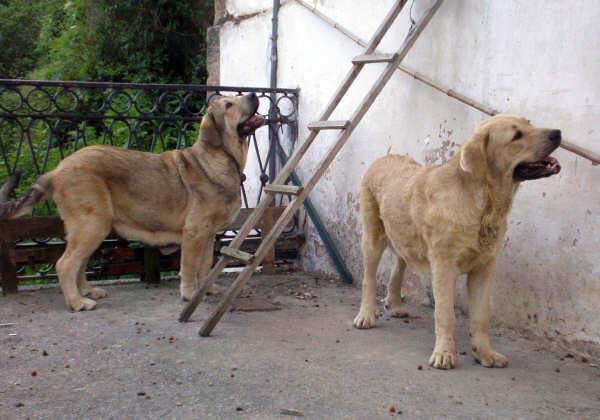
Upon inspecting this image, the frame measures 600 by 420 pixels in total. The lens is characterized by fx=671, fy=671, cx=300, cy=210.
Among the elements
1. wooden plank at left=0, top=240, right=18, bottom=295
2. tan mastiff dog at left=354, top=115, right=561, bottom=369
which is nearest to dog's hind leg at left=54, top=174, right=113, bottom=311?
wooden plank at left=0, top=240, right=18, bottom=295

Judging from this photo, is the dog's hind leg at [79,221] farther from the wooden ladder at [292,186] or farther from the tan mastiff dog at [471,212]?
the tan mastiff dog at [471,212]

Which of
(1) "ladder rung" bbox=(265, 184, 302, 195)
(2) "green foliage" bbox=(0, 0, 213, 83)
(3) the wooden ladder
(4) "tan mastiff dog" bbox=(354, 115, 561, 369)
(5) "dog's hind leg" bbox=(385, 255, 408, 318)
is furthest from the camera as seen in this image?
(2) "green foliage" bbox=(0, 0, 213, 83)

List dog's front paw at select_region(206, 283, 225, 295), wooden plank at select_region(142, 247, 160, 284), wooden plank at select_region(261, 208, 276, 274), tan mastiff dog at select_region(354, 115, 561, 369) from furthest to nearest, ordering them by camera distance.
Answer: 1. wooden plank at select_region(261, 208, 276, 274)
2. wooden plank at select_region(142, 247, 160, 284)
3. dog's front paw at select_region(206, 283, 225, 295)
4. tan mastiff dog at select_region(354, 115, 561, 369)

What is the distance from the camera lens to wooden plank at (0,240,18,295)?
655 cm

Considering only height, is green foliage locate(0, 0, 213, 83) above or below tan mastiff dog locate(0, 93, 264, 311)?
above

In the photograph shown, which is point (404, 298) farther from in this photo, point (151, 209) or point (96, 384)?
point (96, 384)

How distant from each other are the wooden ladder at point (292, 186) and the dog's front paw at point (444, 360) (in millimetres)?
1480

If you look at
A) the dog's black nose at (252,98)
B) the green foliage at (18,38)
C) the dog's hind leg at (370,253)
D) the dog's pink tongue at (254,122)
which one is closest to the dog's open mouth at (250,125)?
the dog's pink tongue at (254,122)

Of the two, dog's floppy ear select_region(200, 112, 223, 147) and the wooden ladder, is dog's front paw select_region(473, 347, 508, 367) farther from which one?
dog's floppy ear select_region(200, 112, 223, 147)

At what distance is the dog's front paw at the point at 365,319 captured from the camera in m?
5.49

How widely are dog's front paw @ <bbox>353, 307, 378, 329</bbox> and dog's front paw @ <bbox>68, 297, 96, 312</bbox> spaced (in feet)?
7.89

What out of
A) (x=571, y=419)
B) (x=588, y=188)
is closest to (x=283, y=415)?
(x=571, y=419)

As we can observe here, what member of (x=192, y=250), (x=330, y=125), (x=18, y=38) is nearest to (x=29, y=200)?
(x=192, y=250)

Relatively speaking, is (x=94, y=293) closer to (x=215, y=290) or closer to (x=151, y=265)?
(x=151, y=265)
